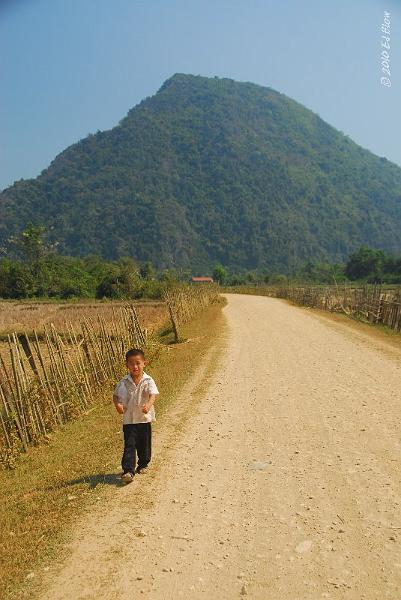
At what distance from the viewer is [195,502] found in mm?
4594

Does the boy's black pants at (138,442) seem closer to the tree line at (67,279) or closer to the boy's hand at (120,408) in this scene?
the boy's hand at (120,408)

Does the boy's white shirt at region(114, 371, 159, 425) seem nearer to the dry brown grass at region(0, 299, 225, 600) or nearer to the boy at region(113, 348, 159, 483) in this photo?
the boy at region(113, 348, 159, 483)

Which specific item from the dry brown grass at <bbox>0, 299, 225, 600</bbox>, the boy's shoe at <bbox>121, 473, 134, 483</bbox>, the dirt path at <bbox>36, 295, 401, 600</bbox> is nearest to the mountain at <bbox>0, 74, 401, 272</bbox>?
the dry brown grass at <bbox>0, 299, 225, 600</bbox>

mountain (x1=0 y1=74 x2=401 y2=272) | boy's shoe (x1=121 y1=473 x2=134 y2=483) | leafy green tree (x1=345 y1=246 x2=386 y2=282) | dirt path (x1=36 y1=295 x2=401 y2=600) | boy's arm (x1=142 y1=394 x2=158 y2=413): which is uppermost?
mountain (x1=0 y1=74 x2=401 y2=272)

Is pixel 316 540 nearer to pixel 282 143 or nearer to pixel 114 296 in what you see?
pixel 114 296

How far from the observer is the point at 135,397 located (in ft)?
17.6

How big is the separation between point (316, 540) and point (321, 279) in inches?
2801

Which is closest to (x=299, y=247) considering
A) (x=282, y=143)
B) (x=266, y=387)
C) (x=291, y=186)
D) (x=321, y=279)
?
(x=291, y=186)

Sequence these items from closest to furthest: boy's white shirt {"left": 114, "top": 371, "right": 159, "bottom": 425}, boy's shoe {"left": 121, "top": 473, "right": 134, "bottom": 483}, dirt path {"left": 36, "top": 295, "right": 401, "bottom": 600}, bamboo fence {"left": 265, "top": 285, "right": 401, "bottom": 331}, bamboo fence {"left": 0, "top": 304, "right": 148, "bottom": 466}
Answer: dirt path {"left": 36, "top": 295, "right": 401, "bottom": 600} < boy's shoe {"left": 121, "top": 473, "right": 134, "bottom": 483} < boy's white shirt {"left": 114, "top": 371, "right": 159, "bottom": 425} < bamboo fence {"left": 0, "top": 304, "right": 148, "bottom": 466} < bamboo fence {"left": 265, "top": 285, "right": 401, "bottom": 331}

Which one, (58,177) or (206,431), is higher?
(58,177)

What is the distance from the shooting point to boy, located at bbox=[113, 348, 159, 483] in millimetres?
5320

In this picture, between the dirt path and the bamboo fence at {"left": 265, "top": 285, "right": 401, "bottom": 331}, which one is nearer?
the dirt path

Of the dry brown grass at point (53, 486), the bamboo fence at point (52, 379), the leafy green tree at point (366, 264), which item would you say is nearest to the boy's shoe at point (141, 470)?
the dry brown grass at point (53, 486)

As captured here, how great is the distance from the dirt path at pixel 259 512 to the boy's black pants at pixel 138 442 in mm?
190
